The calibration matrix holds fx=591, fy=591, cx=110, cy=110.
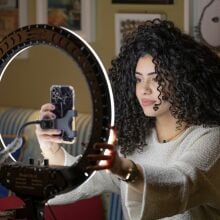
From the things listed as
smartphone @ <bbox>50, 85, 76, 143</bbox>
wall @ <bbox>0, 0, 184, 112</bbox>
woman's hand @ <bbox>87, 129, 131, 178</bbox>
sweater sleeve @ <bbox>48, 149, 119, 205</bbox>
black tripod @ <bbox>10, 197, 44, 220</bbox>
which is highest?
wall @ <bbox>0, 0, 184, 112</bbox>

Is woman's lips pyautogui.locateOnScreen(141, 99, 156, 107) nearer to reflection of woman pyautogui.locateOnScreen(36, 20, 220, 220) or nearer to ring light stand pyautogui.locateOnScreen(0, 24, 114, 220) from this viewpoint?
reflection of woman pyautogui.locateOnScreen(36, 20, 220, 220)

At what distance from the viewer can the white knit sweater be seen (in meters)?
0.99

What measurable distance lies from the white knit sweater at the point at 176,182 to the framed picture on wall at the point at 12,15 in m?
1.12

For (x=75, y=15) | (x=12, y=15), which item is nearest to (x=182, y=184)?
(x=75, y=15)

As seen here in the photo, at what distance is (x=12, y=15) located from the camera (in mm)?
2340

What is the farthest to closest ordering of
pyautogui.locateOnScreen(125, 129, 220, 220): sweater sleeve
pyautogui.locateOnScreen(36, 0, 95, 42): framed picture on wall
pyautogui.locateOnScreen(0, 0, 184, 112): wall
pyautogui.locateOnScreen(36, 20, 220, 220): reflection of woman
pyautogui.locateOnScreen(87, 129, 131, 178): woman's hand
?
pyautogui.locateOnScreen(36, 0, 95, 42): framed picture on wall, pyautogui.locateOnScreen(0, 0, 184, 112): wall, pyautogui.locateOnScreen(36, 20, 220, 220): reflection of woman, pyautogui.locateOnScreen(125, 129, 220, 220): sweater sleeve, pyautogui.locateOnScreen(87, 129, 131, 178): woman's hand

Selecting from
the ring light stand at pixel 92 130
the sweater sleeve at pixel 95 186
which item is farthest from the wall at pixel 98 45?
the ring light stand at pixel 92 130

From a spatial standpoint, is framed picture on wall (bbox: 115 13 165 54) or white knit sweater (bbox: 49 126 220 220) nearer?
white knit sweater (bbox: 49 126 220 220)

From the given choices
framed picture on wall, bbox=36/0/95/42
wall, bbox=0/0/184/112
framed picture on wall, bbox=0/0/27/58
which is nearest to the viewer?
wall, bbox=0/0/184/112

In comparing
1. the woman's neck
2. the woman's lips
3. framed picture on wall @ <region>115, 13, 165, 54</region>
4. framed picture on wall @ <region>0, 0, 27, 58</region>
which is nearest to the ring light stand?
the woman's lips

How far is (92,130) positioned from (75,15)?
4.40 feet

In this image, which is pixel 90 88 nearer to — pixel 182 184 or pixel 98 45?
pixel 182 184

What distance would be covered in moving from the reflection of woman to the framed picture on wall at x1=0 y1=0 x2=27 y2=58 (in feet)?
3.54

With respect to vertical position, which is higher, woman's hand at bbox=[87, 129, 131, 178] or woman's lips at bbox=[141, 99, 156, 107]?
woman's lips at bbox=[141, 99, 156, 107]
